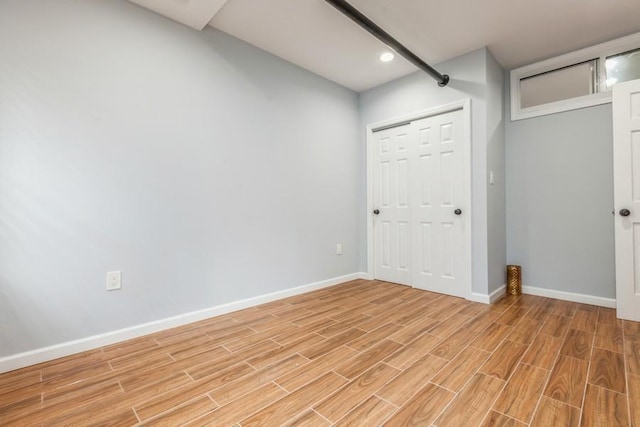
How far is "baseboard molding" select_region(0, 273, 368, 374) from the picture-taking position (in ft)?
5.70

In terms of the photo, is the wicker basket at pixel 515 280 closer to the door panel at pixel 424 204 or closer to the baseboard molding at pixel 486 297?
the baseboard molding at pixel 486 297

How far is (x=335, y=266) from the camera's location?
147 inches

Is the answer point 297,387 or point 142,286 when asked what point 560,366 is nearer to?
point 297,387

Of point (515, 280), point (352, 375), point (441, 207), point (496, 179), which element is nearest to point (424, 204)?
Answer: point (441, 207)

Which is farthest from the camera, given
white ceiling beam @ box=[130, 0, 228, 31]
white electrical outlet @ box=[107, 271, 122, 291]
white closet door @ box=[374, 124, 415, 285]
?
white closet door @ box=[374, 124, 415, 285]

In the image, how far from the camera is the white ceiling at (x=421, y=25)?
2.31 metres

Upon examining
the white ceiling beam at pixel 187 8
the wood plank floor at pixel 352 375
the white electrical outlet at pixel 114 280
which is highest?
the white ceiling beam at pixel 187 8

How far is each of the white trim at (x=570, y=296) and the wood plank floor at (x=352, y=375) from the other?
0.94 ft

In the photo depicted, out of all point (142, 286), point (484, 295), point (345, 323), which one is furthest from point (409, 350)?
point (142, 286)

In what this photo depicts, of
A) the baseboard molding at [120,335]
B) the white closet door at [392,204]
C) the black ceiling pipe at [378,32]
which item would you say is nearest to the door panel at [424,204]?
the white closet door at [392,204]

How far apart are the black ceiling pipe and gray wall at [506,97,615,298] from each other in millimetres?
1071

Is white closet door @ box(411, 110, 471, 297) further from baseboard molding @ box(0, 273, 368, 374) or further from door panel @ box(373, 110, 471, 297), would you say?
baseboard molding @ box(0, 273, 368, 374)

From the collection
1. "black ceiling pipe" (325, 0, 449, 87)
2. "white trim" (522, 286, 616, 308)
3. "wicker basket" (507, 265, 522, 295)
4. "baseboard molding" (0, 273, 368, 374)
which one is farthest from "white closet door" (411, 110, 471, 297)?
"baseboard molding" (0, 273, 368, 374)

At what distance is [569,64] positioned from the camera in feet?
9.91
